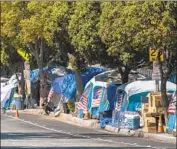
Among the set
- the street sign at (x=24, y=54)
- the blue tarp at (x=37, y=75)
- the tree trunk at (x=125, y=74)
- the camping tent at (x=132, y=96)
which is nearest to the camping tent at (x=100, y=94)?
the tree trunk at (x=125, y=74)

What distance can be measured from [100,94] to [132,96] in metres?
4.21

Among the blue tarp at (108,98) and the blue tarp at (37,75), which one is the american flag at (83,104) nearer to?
the blue tarp at (108,98)

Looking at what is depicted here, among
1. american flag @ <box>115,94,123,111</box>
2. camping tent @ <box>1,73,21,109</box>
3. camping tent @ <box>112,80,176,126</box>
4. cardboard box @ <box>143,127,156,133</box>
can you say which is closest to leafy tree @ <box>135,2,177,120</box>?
cardboard box @ <box>143,127,156,133</box>

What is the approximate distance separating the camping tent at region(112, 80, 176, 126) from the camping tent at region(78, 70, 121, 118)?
2.03 m

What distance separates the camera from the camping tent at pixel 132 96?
29859 millimetres

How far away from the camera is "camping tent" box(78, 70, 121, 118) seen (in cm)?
3306

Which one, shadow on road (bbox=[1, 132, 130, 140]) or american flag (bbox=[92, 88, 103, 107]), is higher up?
american flag (bbox=[92, 88, 103, 107])

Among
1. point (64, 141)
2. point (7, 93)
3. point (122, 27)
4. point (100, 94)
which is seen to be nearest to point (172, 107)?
point (122, 27)

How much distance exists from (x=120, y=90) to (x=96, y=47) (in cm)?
257

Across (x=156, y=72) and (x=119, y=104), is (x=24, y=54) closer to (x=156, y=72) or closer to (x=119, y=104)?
(x=119, y=104)

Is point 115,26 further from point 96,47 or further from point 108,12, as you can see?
point 96,47

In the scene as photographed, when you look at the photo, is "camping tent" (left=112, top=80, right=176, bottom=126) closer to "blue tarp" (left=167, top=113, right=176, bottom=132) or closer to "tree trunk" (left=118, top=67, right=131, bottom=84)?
"tree trunk" (left=118, top=67, right=131, bottom=84)

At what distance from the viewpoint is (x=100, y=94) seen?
33969 millimetres

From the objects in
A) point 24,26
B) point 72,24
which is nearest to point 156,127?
point 72,24
